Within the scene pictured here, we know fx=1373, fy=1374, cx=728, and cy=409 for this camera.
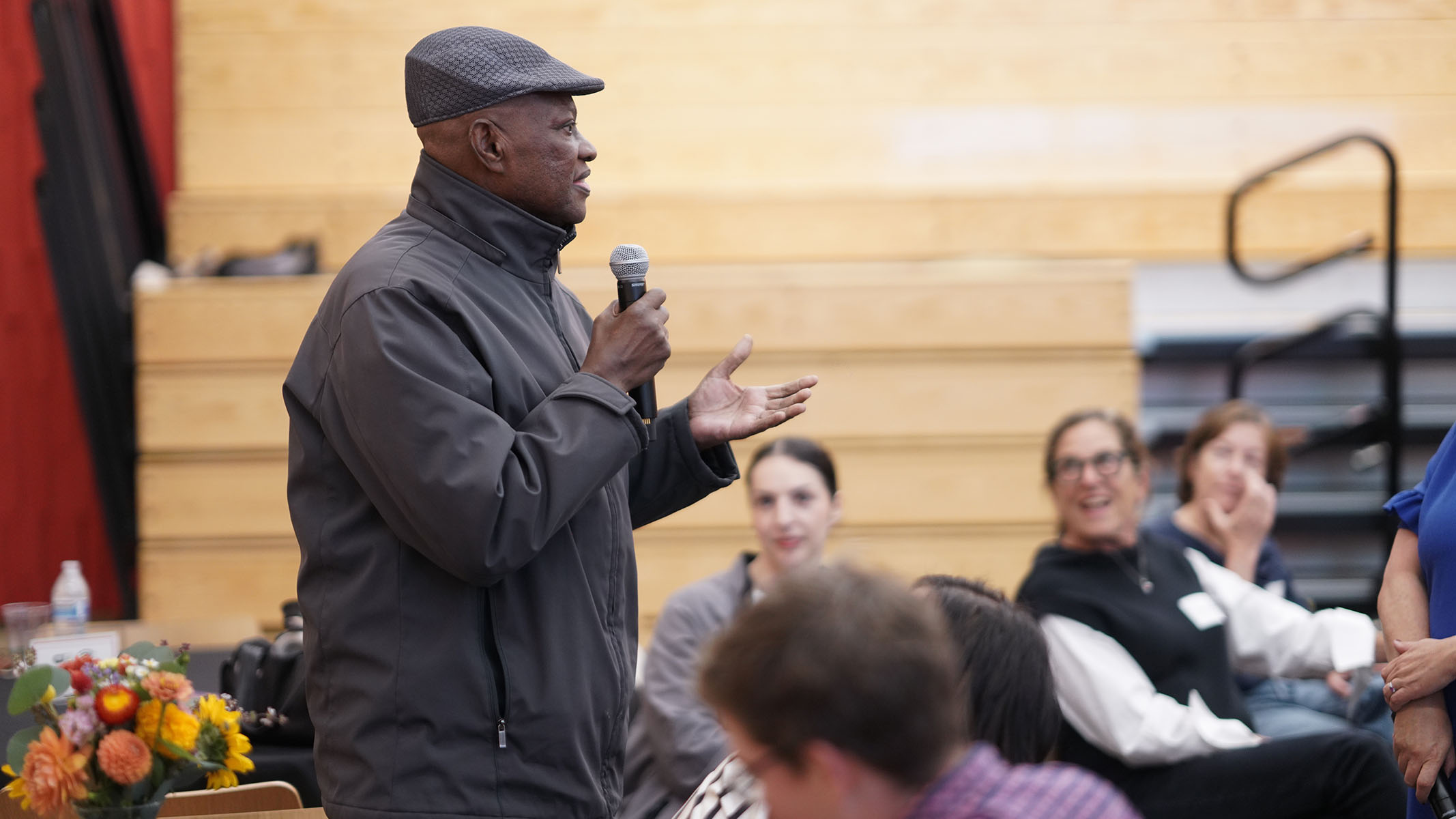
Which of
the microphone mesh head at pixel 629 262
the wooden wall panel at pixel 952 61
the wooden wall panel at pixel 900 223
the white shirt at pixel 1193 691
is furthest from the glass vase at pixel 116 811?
the wooden wall panel at pixel 952 61

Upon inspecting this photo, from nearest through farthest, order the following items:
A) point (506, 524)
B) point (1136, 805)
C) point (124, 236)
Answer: point (506, 524) < point (1136, 805) < point (124, 236)

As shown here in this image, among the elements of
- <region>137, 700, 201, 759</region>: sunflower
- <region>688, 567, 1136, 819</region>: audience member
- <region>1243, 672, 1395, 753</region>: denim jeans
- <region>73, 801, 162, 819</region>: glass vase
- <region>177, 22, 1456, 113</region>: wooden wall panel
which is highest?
<region>177, 22, 1456, 113</region>: wooden wall panel

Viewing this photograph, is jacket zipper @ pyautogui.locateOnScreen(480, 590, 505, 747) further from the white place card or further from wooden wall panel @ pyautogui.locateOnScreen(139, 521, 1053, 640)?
wooden wall panel @ pyautogui.locateOnScreen(139, 521, 1053, 640)

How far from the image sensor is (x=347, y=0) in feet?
17.0

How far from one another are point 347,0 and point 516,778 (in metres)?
4.40

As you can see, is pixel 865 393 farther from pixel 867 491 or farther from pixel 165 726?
pixel 165 726

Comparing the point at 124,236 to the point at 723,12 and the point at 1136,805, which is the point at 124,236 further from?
the point at 1136,805

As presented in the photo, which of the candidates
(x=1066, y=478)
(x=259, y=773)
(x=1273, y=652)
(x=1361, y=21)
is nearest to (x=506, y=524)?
(x=259, y=773)

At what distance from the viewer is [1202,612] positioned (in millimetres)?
2973

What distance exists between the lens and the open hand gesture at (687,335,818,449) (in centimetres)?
166

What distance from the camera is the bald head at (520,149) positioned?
59.9 inches

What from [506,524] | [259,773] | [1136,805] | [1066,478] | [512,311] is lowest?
[1136,805]

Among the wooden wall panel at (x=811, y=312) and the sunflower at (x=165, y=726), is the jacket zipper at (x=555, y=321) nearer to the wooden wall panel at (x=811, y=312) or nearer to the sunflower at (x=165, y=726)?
the sunflower at (x=165, y=726)

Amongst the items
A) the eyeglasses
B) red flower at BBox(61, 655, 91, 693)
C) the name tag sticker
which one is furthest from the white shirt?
red flower at BBox(61, 655, 91, 693)
